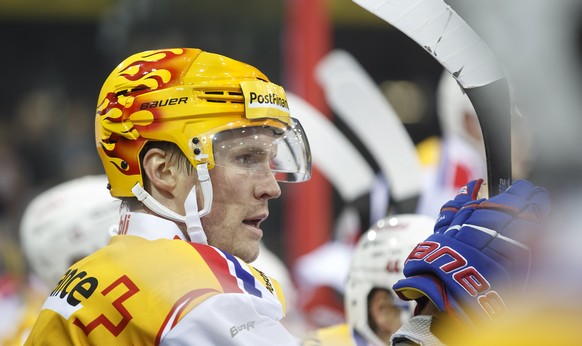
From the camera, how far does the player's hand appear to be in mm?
1383

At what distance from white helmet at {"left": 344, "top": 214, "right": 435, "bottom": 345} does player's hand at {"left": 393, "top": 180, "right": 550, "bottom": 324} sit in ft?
2.75

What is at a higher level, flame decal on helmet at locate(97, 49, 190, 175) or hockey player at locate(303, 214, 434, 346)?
flame decal on helmet at locate(97, 49, 190, 175)

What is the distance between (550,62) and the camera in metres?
0.67

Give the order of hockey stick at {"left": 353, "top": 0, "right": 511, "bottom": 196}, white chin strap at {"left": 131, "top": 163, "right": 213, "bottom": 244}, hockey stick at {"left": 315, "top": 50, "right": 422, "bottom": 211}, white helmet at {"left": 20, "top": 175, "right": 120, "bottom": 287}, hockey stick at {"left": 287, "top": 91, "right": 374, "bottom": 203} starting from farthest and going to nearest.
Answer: hockey stick at {"left": 287, "top": 91, "right": 374, "bottom": 203}, hockey stick at {"left": 315, "top": 50, "right": 422, "bottom": 211}, white helmet at {"left": 20, "top": 175, "right": 120, "bottom": 287}, white chin strap at {"left": 131, "top": 163, "right": 213, "bottom": 244}, hockey stick at {"left": 353, "top": 0, "right": 511, "bottom": 196}

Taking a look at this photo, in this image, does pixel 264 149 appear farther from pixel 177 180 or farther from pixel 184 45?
pixel 184 45

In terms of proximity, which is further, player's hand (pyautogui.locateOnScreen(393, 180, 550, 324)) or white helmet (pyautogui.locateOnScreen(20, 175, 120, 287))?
white helmet (pyautogui.locateOnScreen(20, 175, 120, 287))

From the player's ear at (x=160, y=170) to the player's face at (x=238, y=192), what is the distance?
73 mm

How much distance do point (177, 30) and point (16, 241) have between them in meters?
2.10

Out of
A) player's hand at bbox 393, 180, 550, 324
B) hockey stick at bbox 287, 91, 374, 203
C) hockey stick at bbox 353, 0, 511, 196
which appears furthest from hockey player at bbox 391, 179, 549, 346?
hockey stick at bbox 287, 91, 374, 203

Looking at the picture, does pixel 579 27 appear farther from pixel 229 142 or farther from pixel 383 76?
pixel 383 76

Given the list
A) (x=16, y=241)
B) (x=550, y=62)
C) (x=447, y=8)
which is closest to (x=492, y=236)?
(x=447, y=8)

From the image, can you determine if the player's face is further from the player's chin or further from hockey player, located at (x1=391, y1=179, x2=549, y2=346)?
hockey player, located at (x1=391, y1=179, x2=549, y2=346)

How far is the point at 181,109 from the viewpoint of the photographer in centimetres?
166

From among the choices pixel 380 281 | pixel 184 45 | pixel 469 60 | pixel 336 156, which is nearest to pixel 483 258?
pixel 469 60
